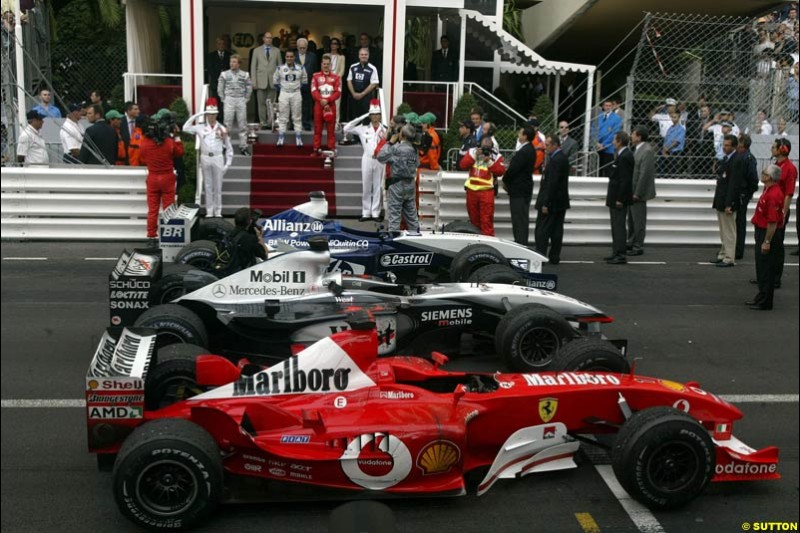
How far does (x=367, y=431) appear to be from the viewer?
5.77 meters

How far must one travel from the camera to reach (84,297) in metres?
11.1

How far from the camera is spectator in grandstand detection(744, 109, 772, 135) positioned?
16.0 meters

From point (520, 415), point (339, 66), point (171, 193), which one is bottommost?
point (520, 415)

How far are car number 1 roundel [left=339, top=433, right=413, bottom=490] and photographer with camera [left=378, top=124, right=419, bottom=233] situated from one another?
7.61 m

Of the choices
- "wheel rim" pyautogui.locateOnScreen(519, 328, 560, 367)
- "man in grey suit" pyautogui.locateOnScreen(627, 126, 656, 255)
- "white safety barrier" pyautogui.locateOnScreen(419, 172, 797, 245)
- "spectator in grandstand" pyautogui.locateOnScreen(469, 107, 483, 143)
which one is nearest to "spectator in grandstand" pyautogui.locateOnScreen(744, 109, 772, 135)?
"white safety barrier" pyautogui.locateOnScreen(419, 172, 797, 245)

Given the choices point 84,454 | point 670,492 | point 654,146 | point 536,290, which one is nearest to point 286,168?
point 654,146

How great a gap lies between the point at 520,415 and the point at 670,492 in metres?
1.03

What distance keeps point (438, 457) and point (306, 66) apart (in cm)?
1424

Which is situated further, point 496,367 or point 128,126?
point 128,126

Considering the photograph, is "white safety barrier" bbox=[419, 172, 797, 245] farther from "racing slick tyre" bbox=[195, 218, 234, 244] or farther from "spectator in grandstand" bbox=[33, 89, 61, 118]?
"spectator in grandstand" bbox=[33, 89, 61, 118]

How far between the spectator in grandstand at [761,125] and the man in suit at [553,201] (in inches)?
179

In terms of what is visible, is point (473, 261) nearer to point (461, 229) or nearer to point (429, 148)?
point (461, 229)

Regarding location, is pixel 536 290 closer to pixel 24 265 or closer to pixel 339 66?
pixel 24 265

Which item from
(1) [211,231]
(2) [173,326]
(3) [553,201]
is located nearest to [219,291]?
(2) [173,326]
